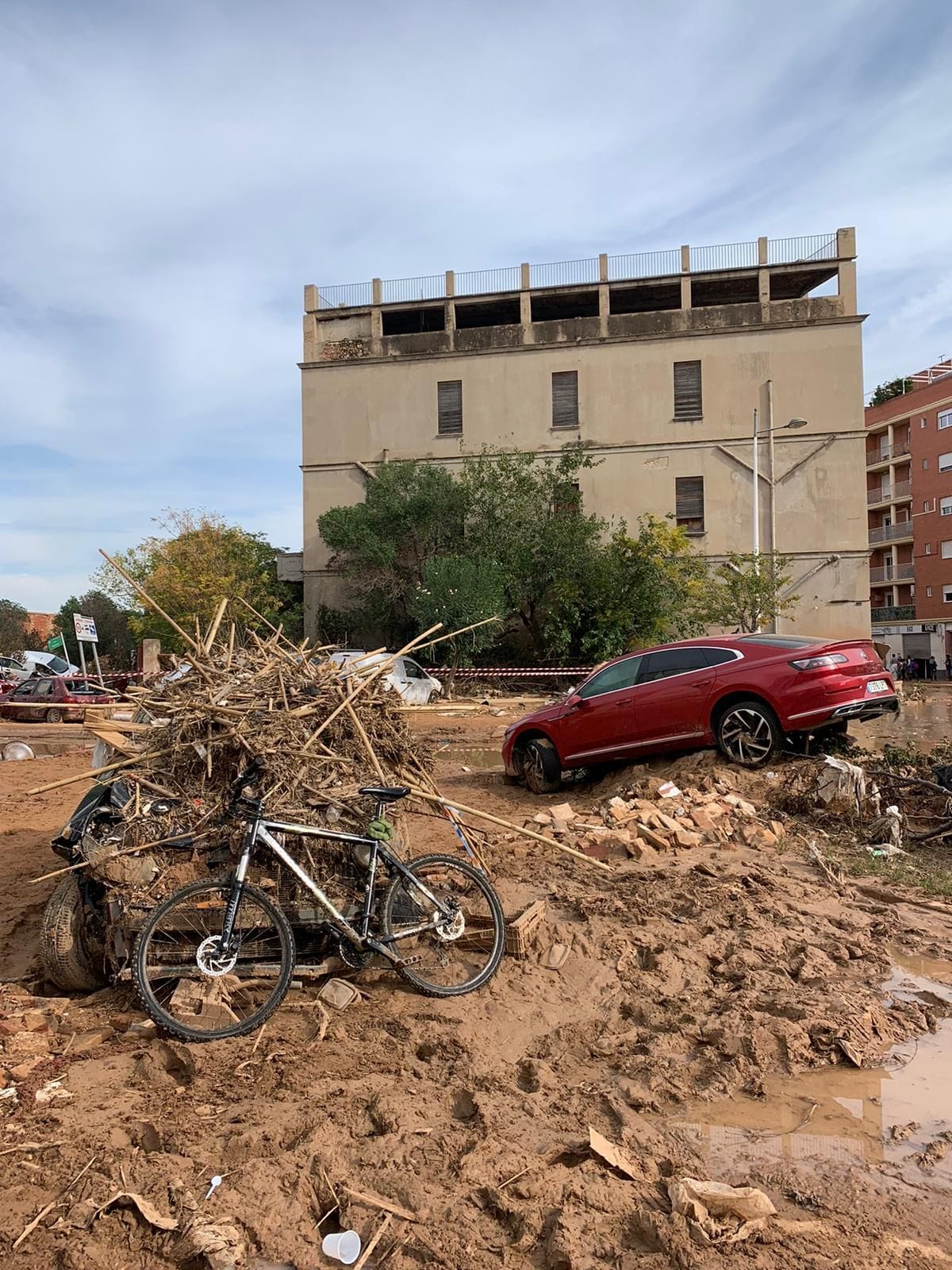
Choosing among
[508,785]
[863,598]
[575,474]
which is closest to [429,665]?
[575,474]

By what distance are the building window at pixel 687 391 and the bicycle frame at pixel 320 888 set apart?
31.4 m

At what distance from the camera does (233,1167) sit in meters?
3.24

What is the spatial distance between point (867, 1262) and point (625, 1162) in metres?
0.83

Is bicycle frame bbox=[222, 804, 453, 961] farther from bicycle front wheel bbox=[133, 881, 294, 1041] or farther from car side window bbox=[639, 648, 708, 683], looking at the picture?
car side window bbox=[639, 648, 708, 683]

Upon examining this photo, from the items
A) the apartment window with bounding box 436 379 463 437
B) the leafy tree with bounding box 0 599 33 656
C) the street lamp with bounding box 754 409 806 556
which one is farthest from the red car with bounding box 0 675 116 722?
the leafy tree with bounding box 0 599 33 656

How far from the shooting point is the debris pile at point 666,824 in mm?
7707

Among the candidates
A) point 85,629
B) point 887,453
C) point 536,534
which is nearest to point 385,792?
point 85,629

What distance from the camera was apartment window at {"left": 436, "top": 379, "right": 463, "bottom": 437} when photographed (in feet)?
115

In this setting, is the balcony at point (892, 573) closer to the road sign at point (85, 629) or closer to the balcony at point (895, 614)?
the balcony at point (895, 614)

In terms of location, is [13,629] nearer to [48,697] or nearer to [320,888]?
[48,697]

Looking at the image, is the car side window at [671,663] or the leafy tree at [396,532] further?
the leafy tree at [396,532]

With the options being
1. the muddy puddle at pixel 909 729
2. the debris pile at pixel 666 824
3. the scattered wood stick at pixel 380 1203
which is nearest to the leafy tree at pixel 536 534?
the muddy puddle at pixel 909 729

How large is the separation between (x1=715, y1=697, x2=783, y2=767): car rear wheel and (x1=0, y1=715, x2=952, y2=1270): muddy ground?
3684 millimetres

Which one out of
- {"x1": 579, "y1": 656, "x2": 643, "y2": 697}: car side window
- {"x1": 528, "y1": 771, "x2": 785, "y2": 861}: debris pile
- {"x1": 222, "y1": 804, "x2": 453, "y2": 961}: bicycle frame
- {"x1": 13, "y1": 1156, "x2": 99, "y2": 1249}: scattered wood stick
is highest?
{"x1": 579, "y1": 656, "x2": 643, "y2": 697}: car side window
